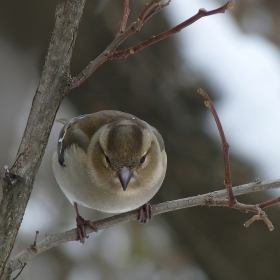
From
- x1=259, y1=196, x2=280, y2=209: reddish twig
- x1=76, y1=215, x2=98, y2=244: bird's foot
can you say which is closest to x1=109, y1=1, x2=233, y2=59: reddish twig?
x1=259, y1=196, x2=280, y2=209: reddish twig

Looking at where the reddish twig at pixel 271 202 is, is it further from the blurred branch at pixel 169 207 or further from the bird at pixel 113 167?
the bird at pixel 113 167

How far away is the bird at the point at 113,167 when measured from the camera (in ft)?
8.36

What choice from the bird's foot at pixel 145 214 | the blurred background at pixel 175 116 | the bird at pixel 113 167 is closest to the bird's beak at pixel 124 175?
the bird at pixel 113 167

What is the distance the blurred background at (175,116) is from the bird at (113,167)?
3.72 ft

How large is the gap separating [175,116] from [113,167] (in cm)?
165

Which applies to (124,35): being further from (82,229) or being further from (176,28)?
(82,229)

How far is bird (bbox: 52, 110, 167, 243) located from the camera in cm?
255

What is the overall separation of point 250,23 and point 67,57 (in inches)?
133

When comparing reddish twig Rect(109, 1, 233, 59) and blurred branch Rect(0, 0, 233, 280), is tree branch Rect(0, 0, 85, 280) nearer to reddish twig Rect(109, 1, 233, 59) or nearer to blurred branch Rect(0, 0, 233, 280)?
blurred branch Rect(0, 0, 233, 280)

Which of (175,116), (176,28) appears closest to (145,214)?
(176,28)

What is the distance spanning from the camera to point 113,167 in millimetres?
2588

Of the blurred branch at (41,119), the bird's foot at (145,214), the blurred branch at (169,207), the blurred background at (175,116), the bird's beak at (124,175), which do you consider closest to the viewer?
the blurred branch at (41,119)

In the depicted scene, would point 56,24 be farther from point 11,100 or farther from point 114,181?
point 11,100

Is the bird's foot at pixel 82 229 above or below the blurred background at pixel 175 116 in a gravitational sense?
below
